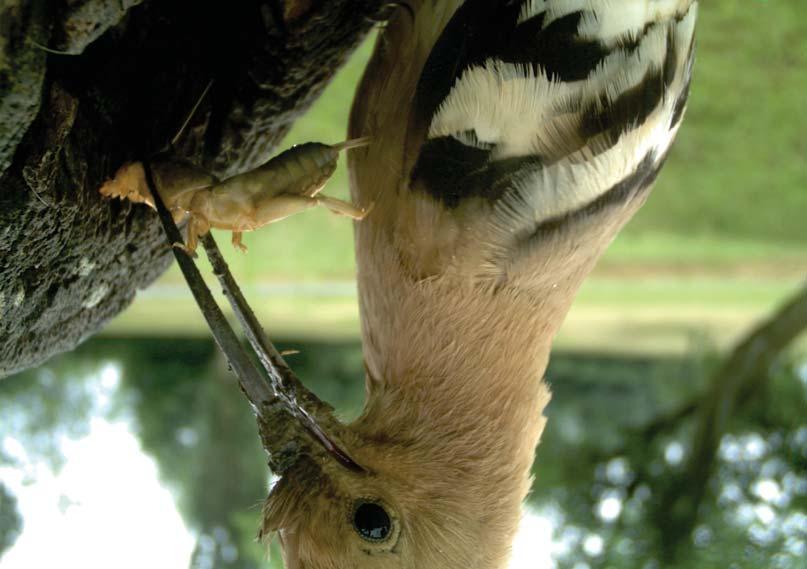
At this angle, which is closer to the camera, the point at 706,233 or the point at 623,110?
the point at 623,110

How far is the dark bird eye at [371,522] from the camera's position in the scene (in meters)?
0.52

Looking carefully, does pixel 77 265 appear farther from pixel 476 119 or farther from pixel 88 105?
pixel 476 119

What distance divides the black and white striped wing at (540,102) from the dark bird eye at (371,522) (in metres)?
0.16

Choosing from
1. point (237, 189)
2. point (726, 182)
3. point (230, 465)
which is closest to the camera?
point (237, 189)

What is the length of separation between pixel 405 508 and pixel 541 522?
930mm

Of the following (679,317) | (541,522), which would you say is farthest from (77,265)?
(679,317)

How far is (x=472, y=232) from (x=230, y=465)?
126cm

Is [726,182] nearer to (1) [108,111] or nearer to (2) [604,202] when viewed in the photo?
(2) [604,202]

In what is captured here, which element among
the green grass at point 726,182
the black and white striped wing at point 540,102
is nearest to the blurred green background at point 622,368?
the green grass at point 726,182

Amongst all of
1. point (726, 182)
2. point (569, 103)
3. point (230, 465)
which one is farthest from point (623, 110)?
point (726, 182)

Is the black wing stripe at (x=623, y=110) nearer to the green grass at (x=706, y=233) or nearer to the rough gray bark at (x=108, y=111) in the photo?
the rough gray bark at (x=108, y=111)

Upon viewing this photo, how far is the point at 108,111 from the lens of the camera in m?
0.49

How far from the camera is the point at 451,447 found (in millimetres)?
554

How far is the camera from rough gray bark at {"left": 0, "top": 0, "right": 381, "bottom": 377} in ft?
1.31
